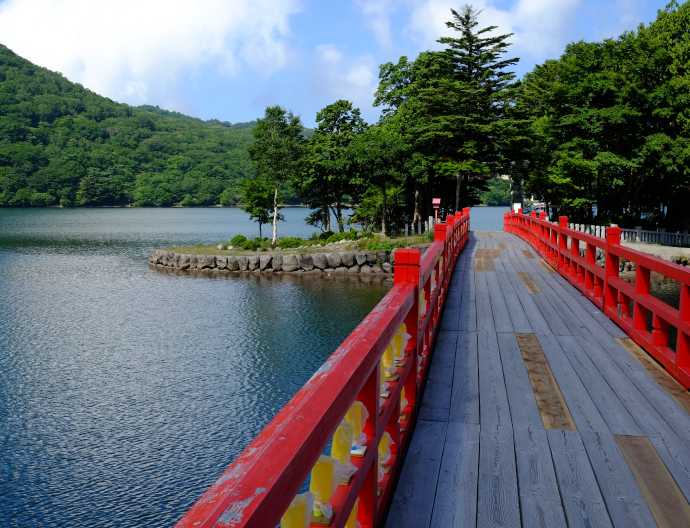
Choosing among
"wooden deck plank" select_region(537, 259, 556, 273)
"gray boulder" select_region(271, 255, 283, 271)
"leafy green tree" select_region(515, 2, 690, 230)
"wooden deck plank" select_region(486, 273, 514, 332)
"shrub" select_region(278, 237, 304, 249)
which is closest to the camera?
"wooden deck plank" select_region(486, 273, 514, 332)

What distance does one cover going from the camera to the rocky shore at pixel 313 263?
103 feet

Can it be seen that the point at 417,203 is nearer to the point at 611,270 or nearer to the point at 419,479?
the point at 611,270

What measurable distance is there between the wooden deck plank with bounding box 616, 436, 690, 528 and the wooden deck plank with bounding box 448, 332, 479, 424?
99 centimetres

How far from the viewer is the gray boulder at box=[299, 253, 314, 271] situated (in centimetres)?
3167

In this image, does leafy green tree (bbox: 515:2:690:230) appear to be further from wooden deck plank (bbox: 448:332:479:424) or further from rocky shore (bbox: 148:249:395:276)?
wooden deck plank (bbox: 448:332:479:424)

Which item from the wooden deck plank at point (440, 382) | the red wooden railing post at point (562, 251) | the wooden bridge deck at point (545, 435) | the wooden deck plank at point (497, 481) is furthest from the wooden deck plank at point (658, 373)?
the red wooden railing post at point (562, 251)

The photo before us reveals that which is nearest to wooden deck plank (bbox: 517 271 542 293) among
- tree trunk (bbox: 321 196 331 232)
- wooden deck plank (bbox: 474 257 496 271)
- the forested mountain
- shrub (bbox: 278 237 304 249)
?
wooden deck plank (bbox: 474 257 496 271)

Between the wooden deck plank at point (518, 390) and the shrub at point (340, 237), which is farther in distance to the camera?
the shrub at point (340, 237)

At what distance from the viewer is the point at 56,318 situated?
65.4 feet

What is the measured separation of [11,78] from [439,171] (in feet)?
486

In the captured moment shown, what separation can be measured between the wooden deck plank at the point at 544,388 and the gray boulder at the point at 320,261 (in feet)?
83.9

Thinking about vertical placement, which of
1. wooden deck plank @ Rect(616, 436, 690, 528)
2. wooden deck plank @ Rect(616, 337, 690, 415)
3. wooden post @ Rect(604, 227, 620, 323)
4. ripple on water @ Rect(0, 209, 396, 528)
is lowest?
ripple on water @ Rect(0, 209, 396, 528)

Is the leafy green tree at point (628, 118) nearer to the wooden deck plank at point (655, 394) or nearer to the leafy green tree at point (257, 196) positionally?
the leafy green tree at point (257, 196)

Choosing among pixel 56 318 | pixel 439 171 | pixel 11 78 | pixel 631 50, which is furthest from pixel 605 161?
pixel 11 78
